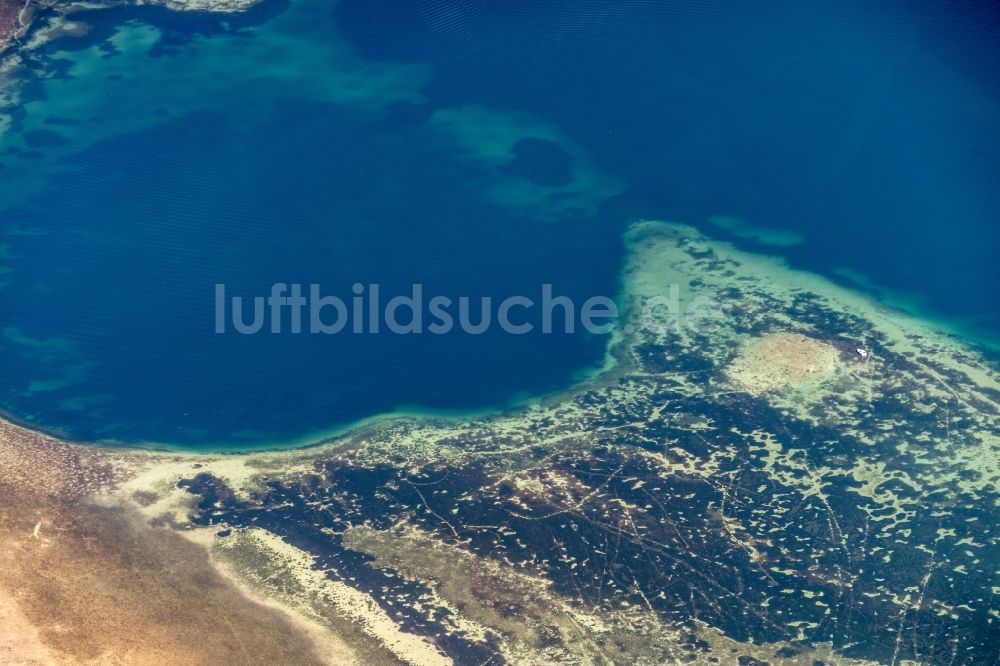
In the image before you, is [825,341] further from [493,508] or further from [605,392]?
[493,508]

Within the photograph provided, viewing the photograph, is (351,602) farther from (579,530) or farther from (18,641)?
(18,641)

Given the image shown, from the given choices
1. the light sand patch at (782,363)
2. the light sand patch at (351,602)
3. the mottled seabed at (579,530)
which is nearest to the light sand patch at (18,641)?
the mottled seabed at (579,530)

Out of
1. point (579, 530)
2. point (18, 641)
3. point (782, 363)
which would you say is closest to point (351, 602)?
point (579, 530)

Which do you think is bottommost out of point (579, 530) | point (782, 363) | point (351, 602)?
point (351, 602)

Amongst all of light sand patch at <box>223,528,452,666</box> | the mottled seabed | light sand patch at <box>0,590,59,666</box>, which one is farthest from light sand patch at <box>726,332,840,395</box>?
light sand patch at <box>0,590,59,666</box>

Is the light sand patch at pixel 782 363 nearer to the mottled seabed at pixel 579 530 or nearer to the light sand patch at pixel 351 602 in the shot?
the mottled seabed at pixel 579 530
